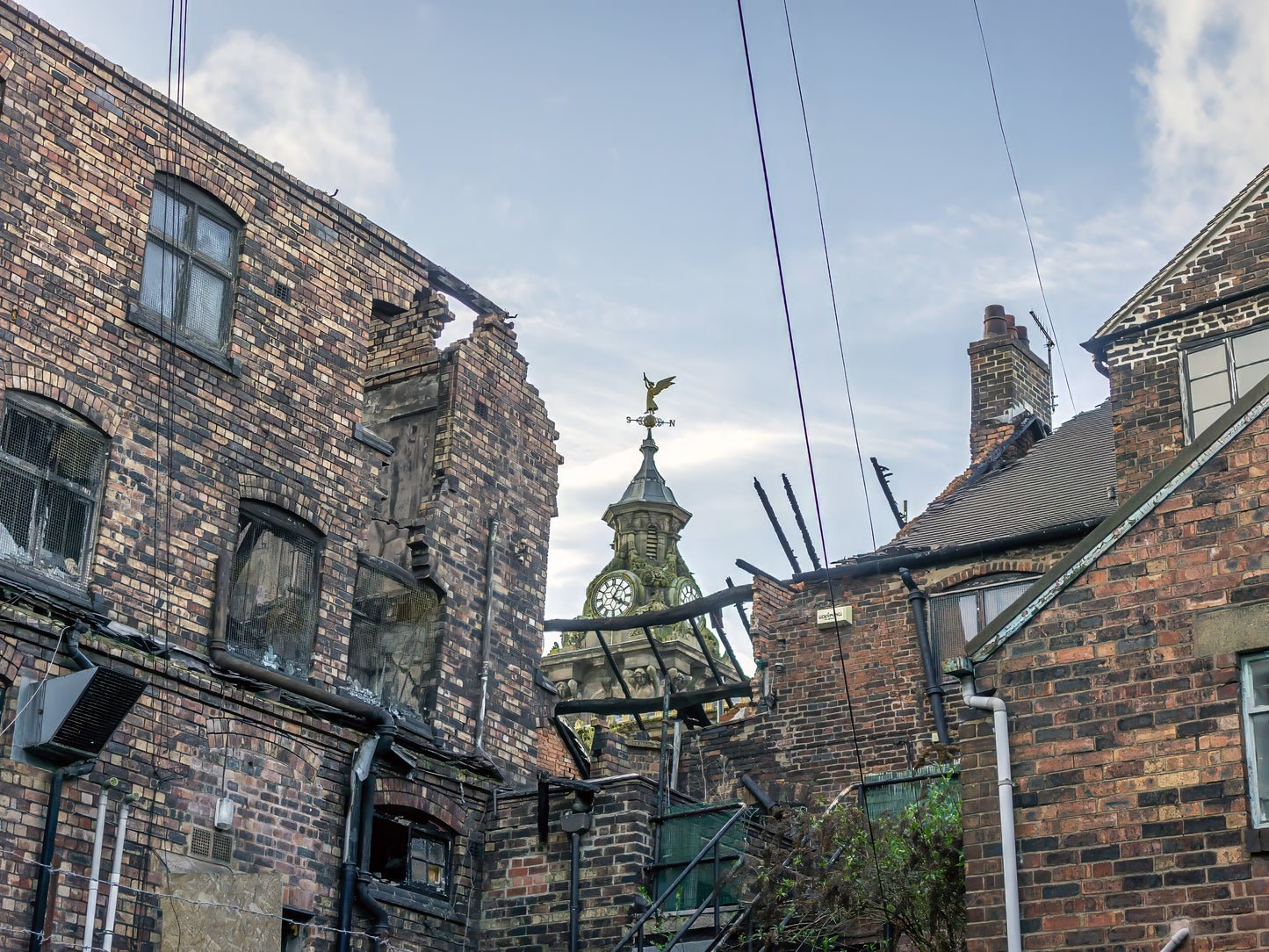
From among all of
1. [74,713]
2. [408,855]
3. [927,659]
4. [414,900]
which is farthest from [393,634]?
[927,659]

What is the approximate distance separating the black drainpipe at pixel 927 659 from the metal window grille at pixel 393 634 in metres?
6.40

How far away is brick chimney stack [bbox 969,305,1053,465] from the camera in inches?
1038

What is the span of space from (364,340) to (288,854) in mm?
6200

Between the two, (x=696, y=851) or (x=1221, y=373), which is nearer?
Result: (x=696, y=851)

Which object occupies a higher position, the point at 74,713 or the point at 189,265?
the point at 189,265

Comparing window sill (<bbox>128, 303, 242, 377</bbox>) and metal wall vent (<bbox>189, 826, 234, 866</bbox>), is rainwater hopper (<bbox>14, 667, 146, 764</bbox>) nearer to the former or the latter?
metal wall vent (<bbox>189, 826, 234, 866</bbox>)

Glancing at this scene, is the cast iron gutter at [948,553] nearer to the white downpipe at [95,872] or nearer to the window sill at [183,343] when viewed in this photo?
the window sill at [183,343]

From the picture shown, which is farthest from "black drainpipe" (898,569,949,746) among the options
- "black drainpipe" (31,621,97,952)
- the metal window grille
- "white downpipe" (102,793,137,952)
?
"black drainpipe" (31,621,97,952)

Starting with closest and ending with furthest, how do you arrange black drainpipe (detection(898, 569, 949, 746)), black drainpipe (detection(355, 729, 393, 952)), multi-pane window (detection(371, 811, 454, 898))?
1. black drainpipe (detection(355, 729, 393, 952))
2. multi-pane window (detection(371, 811, 454, 898))
3. black drainpipe (detection(898, 569, 949, 746))

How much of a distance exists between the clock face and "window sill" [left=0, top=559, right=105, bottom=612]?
33912 millimetres

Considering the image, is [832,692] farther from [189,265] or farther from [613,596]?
[613,596]

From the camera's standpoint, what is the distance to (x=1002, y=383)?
26.9 metres

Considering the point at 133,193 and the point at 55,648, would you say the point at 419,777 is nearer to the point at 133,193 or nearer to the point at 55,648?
the point at 55,648

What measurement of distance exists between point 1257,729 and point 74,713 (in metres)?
9.54
